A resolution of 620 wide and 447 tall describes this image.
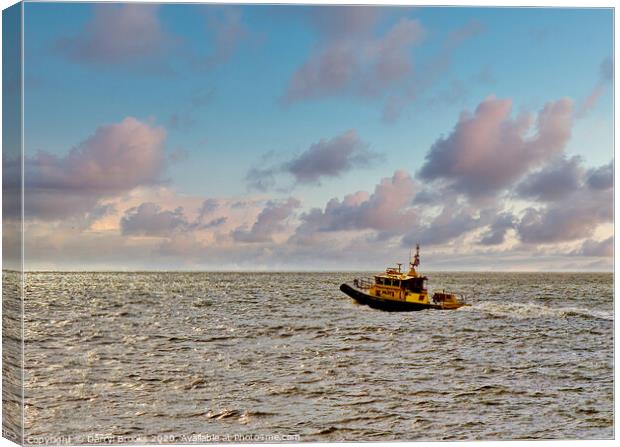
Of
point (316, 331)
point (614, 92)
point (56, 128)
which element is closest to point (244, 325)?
point (316, 331)

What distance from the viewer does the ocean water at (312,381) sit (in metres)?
15.3

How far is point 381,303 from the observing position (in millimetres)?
23531

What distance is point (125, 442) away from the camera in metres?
14.9

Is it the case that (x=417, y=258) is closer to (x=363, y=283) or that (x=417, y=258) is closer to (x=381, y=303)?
(x=363, y=283)

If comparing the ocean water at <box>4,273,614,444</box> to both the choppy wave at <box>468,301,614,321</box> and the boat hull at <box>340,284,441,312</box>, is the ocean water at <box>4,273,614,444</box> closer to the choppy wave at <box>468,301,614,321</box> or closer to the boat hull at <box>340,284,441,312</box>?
the choppy wave at <box>468,301,614,321</box>

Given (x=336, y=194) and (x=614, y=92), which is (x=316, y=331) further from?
(x=614, y=92)

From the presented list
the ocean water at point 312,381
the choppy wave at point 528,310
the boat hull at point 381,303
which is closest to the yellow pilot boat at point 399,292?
the boat hull at point 381,303

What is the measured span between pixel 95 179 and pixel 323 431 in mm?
6556

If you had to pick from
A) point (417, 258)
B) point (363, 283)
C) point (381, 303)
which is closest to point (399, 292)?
point (363, 283)

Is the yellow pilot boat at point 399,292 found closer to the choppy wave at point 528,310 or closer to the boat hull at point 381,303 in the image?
the boat hull at point 381,303

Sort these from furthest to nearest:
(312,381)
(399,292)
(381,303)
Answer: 1. (381,303)
2. (399,292)
3. (312,381)

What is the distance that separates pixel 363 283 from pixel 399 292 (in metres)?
1.16

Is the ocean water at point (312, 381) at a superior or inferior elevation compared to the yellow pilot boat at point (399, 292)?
inferior

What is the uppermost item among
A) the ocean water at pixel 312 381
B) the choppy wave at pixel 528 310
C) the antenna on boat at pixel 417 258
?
the antenna on boat at pixel 417 258
